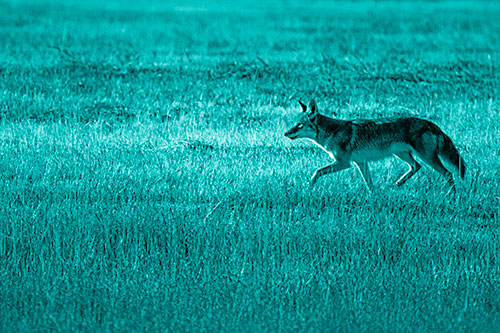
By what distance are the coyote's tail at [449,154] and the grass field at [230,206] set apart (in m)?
0.16

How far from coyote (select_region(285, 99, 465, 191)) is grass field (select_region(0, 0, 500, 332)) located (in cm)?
28

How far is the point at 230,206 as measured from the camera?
26.9 ft

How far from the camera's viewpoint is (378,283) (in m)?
6.47

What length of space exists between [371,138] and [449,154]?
2.56ft

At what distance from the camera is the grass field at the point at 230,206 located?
6090mm

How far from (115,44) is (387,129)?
12.9 m

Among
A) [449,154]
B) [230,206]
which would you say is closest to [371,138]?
[449,154]

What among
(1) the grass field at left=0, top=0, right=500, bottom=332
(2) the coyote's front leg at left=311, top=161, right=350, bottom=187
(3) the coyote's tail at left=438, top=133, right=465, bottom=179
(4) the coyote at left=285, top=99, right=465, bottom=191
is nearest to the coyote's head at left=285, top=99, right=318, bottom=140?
(4) the coyote at left=285, top=99, right=465, bottom=191

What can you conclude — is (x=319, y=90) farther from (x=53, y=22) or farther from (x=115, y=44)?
(x=53, y=22)

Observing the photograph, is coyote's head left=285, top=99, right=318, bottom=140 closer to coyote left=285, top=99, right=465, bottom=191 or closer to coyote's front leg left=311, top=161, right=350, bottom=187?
coyote left=285, top=99, right=465, bottom=191

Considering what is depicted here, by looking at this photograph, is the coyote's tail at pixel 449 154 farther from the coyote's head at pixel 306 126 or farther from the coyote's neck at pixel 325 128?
the coyote's head at pixel 306 126

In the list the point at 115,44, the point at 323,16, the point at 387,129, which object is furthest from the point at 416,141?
the point at 323,16

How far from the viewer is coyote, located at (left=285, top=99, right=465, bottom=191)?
8398 mm

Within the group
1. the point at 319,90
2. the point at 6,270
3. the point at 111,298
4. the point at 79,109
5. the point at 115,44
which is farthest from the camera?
the point at 115,44
